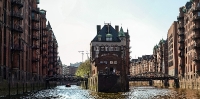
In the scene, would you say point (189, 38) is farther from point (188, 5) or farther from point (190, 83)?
point (190, 83)

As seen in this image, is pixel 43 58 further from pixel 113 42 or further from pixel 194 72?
pixel 194 72

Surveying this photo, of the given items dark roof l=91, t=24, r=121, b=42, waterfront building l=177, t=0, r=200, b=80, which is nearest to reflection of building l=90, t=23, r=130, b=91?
dark roof l=91, t=24, r=121, b=42

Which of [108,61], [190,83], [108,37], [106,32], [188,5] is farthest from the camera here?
[106,32]

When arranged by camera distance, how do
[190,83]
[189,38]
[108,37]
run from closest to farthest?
[190,83] < [189,38] < [108,37]

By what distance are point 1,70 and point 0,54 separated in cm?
279

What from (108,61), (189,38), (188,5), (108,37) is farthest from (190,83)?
(108,37)

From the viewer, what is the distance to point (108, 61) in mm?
105188

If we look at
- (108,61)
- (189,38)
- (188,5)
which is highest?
(188,5)

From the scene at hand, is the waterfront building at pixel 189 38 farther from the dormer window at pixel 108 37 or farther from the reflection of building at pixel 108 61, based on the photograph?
the dormer window at pixel 108 37

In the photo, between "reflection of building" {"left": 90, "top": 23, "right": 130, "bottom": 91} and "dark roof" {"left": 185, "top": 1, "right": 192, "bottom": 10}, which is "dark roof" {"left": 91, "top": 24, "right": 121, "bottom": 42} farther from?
"dark roof" {"left": 185, "top": 1, "right": 192, "bottom": 10}

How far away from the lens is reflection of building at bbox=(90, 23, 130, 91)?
91500 mm

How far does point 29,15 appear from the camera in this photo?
103 m

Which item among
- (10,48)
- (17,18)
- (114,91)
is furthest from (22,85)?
(114,91)

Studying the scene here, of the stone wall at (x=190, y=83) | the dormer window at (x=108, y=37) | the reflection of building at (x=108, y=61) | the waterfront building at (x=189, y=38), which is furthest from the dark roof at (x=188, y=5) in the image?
the dormer window at (x=108, y=37)
